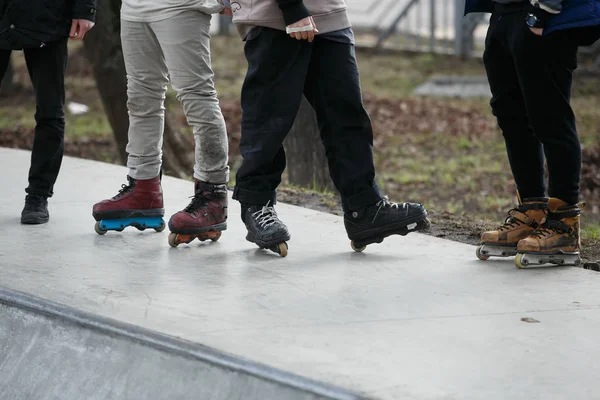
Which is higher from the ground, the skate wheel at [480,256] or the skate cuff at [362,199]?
the skate cuff at [362,199]

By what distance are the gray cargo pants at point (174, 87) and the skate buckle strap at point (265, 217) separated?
361 mm

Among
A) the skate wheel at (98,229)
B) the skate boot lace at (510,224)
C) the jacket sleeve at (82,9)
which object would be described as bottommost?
the skate wheel at (98,229)

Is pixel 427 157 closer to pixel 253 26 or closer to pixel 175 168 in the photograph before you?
pixel 175 168

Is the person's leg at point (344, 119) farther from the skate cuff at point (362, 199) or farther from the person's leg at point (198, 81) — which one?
the person's leg at point (198, 81)

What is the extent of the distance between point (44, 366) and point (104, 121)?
36.4ft

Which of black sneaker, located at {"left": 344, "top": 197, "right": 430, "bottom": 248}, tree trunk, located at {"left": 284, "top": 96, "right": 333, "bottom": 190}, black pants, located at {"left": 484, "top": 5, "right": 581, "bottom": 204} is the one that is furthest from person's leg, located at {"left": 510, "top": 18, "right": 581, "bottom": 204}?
tree trunk, located at {"left": 284, "top": 96, "right": 333, "bottom": 190}

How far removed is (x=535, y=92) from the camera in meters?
4.55

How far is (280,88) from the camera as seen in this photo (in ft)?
15.9

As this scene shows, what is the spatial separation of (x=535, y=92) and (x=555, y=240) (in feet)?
2.24

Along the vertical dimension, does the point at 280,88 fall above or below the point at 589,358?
above

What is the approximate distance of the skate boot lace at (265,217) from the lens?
4965 mm

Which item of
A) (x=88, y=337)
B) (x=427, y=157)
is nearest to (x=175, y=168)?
(x=427, y=157)

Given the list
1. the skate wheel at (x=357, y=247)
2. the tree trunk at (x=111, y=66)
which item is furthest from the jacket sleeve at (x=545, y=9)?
the tree trunk at (x=111, y=66)

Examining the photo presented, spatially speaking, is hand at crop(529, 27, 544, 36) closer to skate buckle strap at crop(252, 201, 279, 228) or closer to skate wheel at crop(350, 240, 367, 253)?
skate wheel at crop(350, 240, 367, 253)
